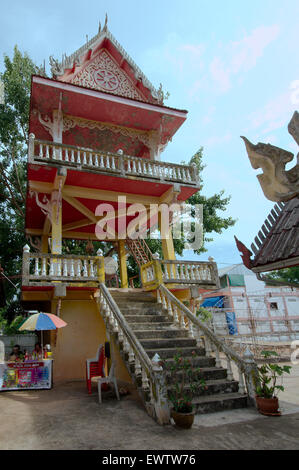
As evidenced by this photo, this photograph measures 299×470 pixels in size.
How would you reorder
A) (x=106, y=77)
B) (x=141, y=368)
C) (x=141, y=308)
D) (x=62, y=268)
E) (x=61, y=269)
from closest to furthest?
1. (x=141, y=368)
2. (x=141, y=308)
3. (x=61, y=269)
4. (x=62, y=268)
5. (x=106, y=77)

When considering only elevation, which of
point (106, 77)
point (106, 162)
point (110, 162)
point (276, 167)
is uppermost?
point (106, 77)

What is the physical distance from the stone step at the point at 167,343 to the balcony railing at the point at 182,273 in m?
2.41

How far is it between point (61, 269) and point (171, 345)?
3.98 meters

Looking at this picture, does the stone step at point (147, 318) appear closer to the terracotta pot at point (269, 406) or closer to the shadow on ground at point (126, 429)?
the shadow on ground at point (126, 429)

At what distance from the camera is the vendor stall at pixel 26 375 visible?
765 centimetres

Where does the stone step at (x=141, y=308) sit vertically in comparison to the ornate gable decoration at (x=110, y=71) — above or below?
below

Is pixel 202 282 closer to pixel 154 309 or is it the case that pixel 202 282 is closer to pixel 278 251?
pixel 154 309

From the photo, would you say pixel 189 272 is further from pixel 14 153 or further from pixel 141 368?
pixel 14 153

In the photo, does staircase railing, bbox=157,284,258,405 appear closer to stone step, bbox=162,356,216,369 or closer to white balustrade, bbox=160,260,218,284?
stone step, bbox=162,356,216,369

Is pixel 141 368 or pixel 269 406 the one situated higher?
pixel 141 368

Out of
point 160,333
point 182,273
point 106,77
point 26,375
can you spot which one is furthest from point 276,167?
point 106,77

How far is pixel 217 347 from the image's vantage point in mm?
6539

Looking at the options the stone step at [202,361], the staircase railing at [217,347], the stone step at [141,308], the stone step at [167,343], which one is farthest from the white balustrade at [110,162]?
the stone step at [202,361]

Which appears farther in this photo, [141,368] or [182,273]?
[182,273]
